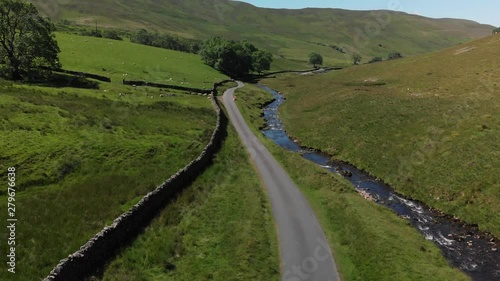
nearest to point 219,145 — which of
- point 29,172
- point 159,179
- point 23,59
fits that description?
point 159,179

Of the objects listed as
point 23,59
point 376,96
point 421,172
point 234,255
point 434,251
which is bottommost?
point 234,255

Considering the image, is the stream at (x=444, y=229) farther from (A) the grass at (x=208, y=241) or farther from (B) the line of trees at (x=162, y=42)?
(B) the line of trees at (x=162, y=42)

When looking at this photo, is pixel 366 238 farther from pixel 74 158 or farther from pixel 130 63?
pixel 130 63

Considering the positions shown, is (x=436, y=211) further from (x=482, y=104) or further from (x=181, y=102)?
(x=181, y=102)

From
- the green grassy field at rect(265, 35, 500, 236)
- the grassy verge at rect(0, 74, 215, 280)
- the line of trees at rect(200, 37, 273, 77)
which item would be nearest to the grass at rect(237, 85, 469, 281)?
the green grassy field at rect(265, 35, 500, 236)

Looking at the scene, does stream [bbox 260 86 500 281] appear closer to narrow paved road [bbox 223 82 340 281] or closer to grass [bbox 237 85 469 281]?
grass [bbox 237 85 469 281]
